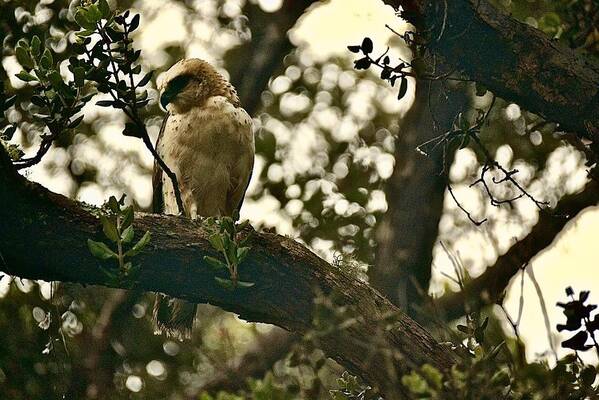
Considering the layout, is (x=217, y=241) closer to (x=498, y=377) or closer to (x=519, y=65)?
(x=498, y=377)

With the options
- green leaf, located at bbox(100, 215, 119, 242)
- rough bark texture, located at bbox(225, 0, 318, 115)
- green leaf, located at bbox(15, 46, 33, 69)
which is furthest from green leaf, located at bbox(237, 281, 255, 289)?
rough bark texture, located at bbox(225, 0, 318, 115)

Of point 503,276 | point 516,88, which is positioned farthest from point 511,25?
point 503,276

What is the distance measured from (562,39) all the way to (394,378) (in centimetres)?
152

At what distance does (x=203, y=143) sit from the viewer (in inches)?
204

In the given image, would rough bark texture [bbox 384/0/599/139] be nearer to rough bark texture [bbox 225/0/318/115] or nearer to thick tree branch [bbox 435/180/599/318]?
thick tree branch [bbox 435/180/599/318]

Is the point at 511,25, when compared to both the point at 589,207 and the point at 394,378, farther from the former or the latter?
the point at 589,207

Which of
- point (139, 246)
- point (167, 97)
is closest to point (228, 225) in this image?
point (139, 246)

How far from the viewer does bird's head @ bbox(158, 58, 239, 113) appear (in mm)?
5430

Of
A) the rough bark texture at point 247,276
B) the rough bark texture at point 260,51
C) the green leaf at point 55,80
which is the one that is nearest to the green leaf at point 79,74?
the green leaf at point 55,80

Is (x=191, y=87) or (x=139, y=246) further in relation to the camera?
(x=191, y=87)

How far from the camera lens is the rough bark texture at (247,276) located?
10.1 feet

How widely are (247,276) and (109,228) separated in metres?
0.55

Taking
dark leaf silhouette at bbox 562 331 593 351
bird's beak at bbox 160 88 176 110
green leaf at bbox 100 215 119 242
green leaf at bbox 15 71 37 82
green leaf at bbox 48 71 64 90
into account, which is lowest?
green leaf at bbox 100 215 119 242

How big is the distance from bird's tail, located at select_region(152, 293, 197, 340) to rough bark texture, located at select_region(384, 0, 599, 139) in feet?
6.93
